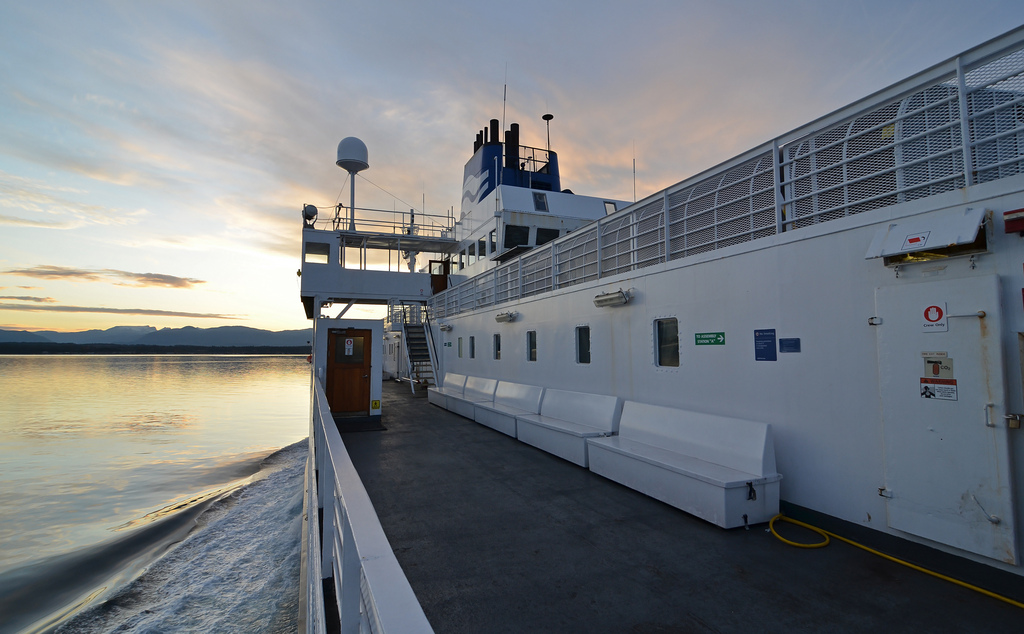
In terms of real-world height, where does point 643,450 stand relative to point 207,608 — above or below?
above

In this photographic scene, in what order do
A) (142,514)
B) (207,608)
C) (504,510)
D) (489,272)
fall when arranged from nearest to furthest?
(504,510) → (207,608) → (142,514) → (489,272)

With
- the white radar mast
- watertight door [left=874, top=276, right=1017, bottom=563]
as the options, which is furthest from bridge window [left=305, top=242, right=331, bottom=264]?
watertight door [left=874, top=276, right=1017, bottom=563]

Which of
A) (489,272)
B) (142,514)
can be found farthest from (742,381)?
(142,514)

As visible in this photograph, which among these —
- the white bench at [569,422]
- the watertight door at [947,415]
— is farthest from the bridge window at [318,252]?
the watertight door at [947,415]

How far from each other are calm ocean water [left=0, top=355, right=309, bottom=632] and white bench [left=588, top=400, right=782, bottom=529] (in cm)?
483

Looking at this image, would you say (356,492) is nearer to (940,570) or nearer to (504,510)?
(504,510)

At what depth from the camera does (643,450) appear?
21.9 ft

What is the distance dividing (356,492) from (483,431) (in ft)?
30.1

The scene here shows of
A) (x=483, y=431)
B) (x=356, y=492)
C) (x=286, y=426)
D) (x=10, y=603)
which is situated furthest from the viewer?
(x=286, y=426)

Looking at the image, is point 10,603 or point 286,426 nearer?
point 10,603

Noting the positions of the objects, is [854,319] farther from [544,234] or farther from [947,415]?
[544,234]

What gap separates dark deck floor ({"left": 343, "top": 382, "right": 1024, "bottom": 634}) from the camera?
3344 millimetres

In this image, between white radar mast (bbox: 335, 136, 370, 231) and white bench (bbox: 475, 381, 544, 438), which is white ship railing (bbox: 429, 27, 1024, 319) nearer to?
white bench (bbox: 475, 381, 544, 438)

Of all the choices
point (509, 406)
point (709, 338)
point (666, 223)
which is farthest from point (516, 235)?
point (709, 338)
